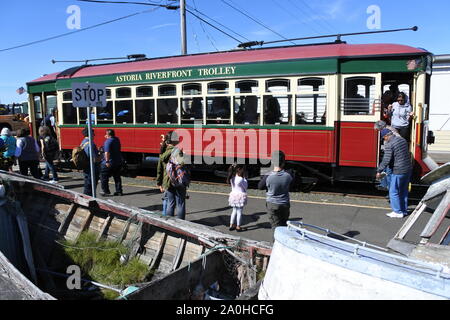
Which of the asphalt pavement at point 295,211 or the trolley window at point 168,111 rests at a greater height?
the trolley window at point 168,111

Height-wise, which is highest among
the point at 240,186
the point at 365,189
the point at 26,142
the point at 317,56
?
the point at 317,56

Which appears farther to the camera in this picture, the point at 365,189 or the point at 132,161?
the point at 132,161

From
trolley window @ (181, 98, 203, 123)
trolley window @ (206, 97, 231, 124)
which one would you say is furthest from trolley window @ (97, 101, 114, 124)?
trolley window @ (206, 97, 231, 124)

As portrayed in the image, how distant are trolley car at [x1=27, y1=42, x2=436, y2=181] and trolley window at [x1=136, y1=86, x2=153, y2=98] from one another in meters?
0.03

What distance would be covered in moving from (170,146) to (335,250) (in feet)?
15.2

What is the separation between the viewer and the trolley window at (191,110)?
10.3 metres

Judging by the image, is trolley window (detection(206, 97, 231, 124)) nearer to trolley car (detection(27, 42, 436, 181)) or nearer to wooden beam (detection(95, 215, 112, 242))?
trolley car (detection(27, 42, 436, 181))

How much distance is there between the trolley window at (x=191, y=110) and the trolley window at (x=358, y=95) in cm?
384

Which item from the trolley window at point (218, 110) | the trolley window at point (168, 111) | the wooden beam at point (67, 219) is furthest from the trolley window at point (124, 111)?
the wooden beam at point (67, 219)

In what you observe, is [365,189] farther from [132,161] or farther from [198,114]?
[132,161]

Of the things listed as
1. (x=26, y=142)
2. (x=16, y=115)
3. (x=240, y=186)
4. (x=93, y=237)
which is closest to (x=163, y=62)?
(x=26, y=142)

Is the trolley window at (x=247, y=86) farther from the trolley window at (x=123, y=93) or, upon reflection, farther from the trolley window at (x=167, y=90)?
the trolley window at (x=123, y=93)

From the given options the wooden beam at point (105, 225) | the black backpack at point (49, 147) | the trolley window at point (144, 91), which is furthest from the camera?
the trolley window at point (144, 91)

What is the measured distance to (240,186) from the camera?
659 centimetres
